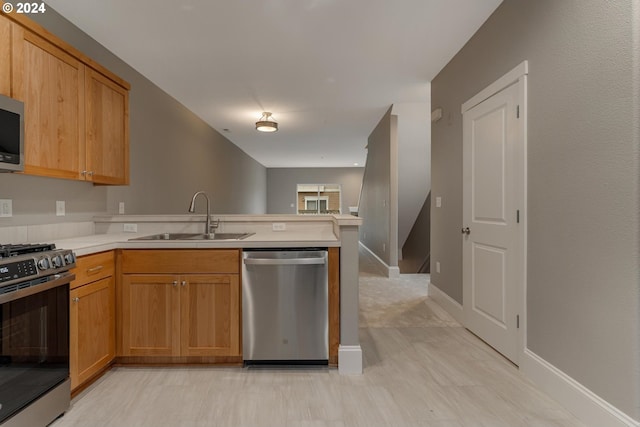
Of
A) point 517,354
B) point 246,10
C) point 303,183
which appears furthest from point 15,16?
point 303,183

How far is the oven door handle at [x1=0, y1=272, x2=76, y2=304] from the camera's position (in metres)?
1.42

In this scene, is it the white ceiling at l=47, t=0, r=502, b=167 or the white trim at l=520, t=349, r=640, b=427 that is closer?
the white trim at l=520, t=349, r=640, b=427

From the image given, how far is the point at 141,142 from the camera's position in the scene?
369cm

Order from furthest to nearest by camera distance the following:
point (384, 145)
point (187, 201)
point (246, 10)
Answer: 1. point (384, 145)
2. point (187, 201)
3. point (246, 10)

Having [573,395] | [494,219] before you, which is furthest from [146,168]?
[573,395]

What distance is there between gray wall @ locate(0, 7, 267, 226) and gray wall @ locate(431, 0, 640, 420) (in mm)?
3359

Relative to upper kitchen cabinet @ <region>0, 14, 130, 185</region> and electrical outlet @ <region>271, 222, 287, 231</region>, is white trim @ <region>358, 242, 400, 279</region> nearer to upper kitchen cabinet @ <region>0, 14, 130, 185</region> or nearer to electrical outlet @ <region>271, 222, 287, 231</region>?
electrical outlet @ <region>271, 222, 287, 231</region>

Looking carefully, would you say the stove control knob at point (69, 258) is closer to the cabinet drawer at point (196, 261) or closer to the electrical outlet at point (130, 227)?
the cabinet drawer at point (196, 261)

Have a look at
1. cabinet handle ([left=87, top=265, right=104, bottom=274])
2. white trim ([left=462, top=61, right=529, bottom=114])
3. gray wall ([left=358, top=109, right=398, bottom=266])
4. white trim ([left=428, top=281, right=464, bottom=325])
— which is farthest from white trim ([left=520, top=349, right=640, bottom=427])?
gray wall ([left=358, top=109, right=398, bottom=266])

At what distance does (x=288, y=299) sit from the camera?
7.23 feet

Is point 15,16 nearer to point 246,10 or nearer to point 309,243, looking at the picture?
point 246,10

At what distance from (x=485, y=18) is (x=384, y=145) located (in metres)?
2.97

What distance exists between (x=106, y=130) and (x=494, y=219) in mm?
3130

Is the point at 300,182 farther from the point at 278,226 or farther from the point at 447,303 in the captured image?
the point at 278,226
